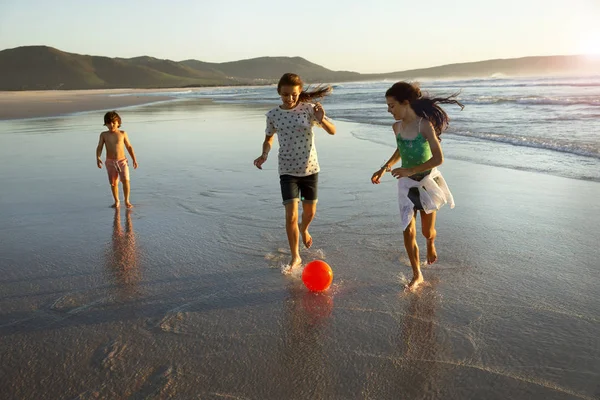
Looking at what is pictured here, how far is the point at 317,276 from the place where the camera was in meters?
3.89

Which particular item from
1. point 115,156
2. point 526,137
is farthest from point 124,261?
point 526,137

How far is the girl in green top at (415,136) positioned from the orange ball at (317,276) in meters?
0.63

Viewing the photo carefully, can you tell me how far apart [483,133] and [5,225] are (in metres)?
10.7

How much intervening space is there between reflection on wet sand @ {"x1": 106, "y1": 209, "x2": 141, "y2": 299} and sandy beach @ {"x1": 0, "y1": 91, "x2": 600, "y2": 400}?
0.08ft

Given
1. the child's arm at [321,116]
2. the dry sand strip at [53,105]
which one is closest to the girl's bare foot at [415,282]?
the child's arm at [321,116]

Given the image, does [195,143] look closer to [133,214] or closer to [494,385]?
[133,214]

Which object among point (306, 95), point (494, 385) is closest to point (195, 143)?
point (306, 95)

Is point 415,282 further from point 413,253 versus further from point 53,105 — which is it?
point 53,105

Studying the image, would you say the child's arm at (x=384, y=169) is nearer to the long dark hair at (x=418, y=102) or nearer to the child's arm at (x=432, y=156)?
the child's arm at (x=432, y=156)

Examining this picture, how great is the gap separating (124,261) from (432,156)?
277 cm

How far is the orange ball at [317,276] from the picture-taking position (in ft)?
12.8

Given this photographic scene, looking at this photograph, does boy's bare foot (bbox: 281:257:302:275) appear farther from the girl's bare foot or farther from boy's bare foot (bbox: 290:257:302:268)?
the girl's bare foot

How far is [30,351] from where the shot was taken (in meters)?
3.05

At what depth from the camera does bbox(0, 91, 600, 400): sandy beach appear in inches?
108
